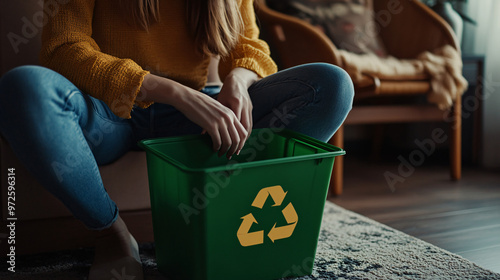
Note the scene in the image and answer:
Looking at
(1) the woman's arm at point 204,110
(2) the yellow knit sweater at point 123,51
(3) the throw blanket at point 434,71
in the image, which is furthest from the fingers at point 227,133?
(3) the throw blanket at point 434,71

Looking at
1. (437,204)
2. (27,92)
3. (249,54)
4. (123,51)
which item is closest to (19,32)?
(123,51)

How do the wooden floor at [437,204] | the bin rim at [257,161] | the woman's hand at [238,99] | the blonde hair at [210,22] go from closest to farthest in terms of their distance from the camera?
the bin rim at [257,161] → the woman's hand at [238,99] → the blonde hair at [210,22] → the wooden floor at [437,204]

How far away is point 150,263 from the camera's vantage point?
965 mm

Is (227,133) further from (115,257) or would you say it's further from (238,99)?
(115,257)

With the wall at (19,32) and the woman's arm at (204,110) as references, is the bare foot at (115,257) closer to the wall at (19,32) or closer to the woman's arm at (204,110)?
the woman's arm at (204,110)

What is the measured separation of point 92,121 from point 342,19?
4.53ft

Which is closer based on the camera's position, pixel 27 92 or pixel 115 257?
pixel 27 92

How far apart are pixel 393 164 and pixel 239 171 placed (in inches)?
58.5

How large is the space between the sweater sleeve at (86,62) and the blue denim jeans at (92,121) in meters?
0.04

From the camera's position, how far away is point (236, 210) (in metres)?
0.76

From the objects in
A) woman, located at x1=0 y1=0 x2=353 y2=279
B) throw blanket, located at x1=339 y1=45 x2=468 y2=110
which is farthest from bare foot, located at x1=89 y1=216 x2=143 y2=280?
throw blanket, located at x1=339 y1=45 x2=468 y2=110

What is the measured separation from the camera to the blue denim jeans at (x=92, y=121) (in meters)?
0.72

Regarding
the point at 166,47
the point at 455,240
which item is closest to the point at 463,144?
the point at 455,240

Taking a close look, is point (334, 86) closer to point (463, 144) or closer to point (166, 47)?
point (166, 47)
